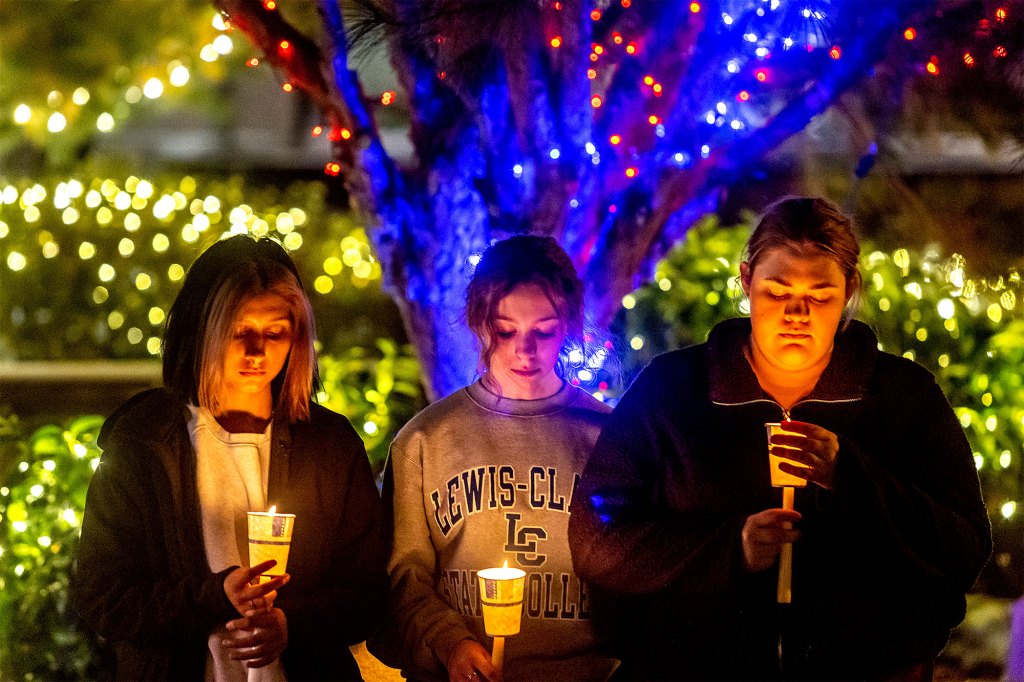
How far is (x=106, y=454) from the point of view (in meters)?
3.58

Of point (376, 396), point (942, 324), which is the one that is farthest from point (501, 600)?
point (942, 324)

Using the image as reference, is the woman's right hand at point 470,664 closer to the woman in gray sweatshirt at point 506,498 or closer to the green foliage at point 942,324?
the woman in gray sweatshirt at point 506,498

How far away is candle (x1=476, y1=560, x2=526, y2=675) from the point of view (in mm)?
3178

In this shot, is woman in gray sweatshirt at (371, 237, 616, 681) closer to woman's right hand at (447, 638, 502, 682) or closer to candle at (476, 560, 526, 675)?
woman's right hand at (447, 638, 502, 682)

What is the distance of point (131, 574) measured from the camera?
3469mm

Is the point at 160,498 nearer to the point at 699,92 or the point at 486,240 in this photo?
the point at 486,240

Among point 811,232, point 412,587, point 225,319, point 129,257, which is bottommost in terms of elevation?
point 412,587

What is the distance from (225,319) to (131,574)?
0.75 meters

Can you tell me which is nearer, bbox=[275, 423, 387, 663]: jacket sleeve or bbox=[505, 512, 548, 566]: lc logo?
bbox=[275, 423, 387, 663]: jacket sleeve

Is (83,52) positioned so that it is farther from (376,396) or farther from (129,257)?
(376,396)

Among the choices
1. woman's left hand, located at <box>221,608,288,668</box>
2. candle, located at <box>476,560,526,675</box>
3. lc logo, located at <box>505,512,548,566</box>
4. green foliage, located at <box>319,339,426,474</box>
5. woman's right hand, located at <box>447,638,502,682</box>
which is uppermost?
green foliage, located at <box>319,339,426,474</box>

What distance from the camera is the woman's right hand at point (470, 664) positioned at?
11.0 feet

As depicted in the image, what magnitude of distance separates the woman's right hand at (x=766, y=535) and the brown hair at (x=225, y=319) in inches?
52.3

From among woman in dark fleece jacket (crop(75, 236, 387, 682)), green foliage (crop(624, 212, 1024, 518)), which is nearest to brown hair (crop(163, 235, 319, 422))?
woman in dark fleece jacket (crop(75, 236, 387, 682))
